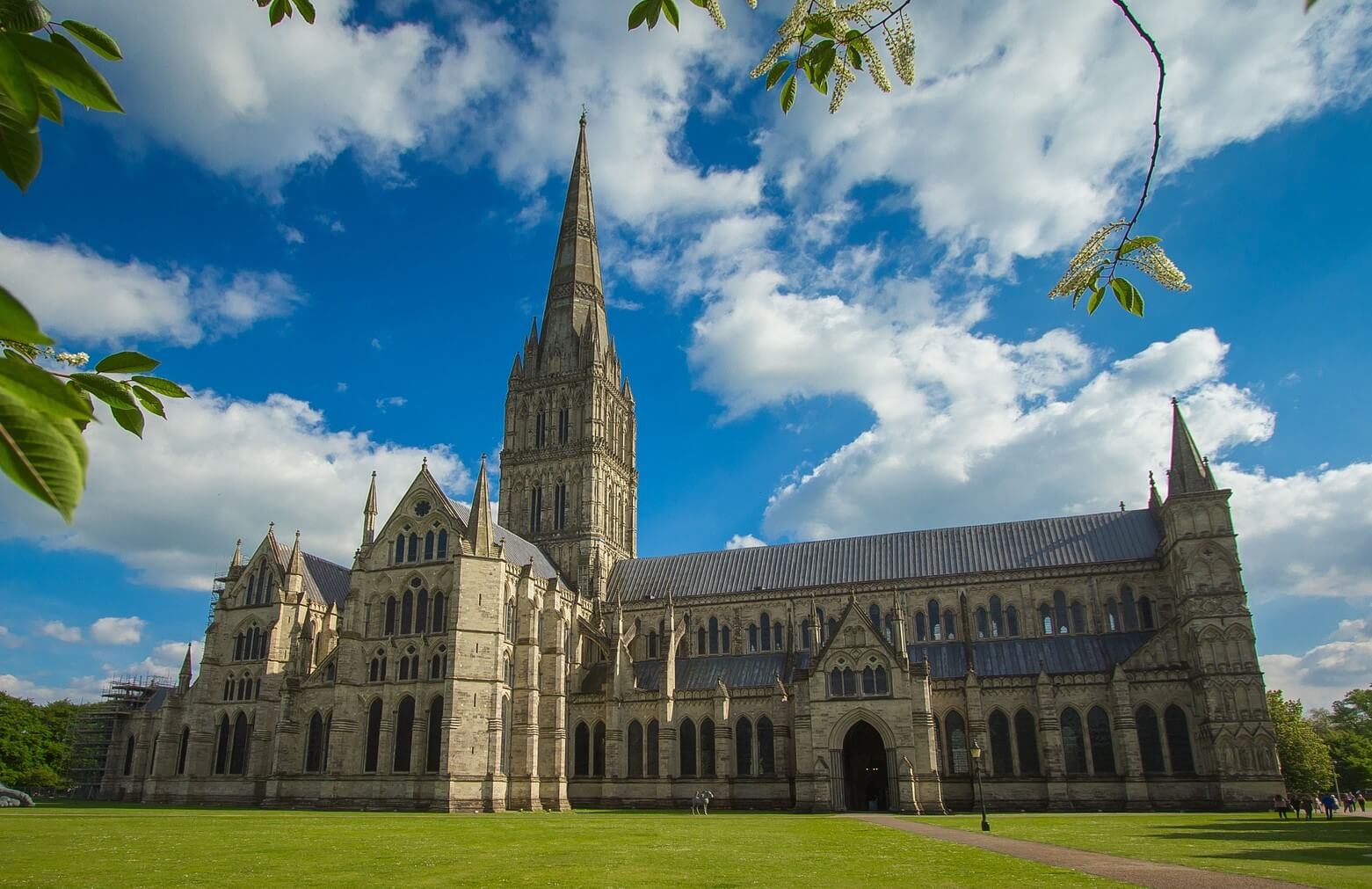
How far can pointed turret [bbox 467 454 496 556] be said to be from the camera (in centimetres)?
5200

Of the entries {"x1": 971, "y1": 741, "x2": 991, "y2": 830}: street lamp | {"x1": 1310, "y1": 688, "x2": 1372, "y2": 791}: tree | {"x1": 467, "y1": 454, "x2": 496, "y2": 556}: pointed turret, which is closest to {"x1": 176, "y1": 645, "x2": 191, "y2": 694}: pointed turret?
{"x1": 467, "y1": 454, "x2": 496, "y2": 556}: pointed turret

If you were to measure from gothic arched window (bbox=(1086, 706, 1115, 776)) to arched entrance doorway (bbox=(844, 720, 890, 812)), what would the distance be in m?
10.7

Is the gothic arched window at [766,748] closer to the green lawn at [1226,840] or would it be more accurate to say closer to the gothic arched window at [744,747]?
the gothic arched window at [744,747]

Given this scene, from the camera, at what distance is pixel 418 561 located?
175 feet

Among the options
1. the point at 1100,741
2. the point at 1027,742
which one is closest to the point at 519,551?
the point at 1027,742

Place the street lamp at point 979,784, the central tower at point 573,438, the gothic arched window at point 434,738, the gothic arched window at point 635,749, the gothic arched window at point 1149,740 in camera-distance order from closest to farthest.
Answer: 1. the street lamp at point 979,784
2. the gothic arched window at point 1149,740
3. the gothic arched window at point 434,738
4. the gothic arched window at point 635,749
5. the central tower at point 573,438

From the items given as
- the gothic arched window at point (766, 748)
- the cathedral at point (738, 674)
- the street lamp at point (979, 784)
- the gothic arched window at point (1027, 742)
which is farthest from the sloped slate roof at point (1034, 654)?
the gothic arched window at point (766, 748)

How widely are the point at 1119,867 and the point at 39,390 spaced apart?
21.5 meters

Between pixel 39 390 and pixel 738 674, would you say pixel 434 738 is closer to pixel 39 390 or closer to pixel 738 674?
pixel 738 674

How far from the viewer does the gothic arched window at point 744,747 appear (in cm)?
5106

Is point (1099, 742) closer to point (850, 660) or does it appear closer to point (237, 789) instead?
point (850, 660)

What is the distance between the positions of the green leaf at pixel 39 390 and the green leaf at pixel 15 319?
0.73ft

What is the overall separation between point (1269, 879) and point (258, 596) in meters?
57.6

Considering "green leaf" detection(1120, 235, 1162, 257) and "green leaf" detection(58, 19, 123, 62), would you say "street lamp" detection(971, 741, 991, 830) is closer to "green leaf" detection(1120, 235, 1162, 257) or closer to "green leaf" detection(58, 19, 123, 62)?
"green leaf" detection(1120, 235, 1162, 257)
